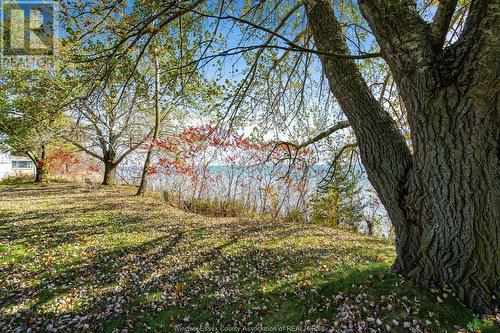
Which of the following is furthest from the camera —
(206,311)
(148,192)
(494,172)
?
(148,192)

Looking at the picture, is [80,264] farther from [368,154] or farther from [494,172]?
[494,172]

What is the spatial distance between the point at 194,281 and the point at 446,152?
9.87 ft

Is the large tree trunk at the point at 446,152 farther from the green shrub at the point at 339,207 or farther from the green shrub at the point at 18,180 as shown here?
the green shrub at the point at 18,180

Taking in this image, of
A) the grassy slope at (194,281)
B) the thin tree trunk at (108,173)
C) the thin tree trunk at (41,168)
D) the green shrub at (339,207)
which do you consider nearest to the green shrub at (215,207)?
the green shrub at (339,207)

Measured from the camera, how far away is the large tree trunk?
5.87 feet

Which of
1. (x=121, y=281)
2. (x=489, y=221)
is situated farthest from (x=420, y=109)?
(x=121, y=281)

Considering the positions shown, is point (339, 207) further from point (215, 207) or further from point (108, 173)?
point (108, 173)

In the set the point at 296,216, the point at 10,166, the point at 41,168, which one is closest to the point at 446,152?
the point at 296,216

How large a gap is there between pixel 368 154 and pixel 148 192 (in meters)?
10.1

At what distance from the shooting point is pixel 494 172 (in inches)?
74.3

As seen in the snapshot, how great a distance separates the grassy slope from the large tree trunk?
0.34 meters

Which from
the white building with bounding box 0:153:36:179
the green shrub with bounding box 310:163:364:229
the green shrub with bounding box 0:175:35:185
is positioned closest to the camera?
the green shrub with bounding box 310:163:364:229

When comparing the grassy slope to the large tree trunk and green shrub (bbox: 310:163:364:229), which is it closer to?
the large tree trunk

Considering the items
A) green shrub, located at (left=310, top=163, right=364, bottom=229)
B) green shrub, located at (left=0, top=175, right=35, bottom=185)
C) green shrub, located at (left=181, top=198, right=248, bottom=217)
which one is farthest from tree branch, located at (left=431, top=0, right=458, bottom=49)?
green shrub, located at (left=0, top=175, right=35, bottom=185)
